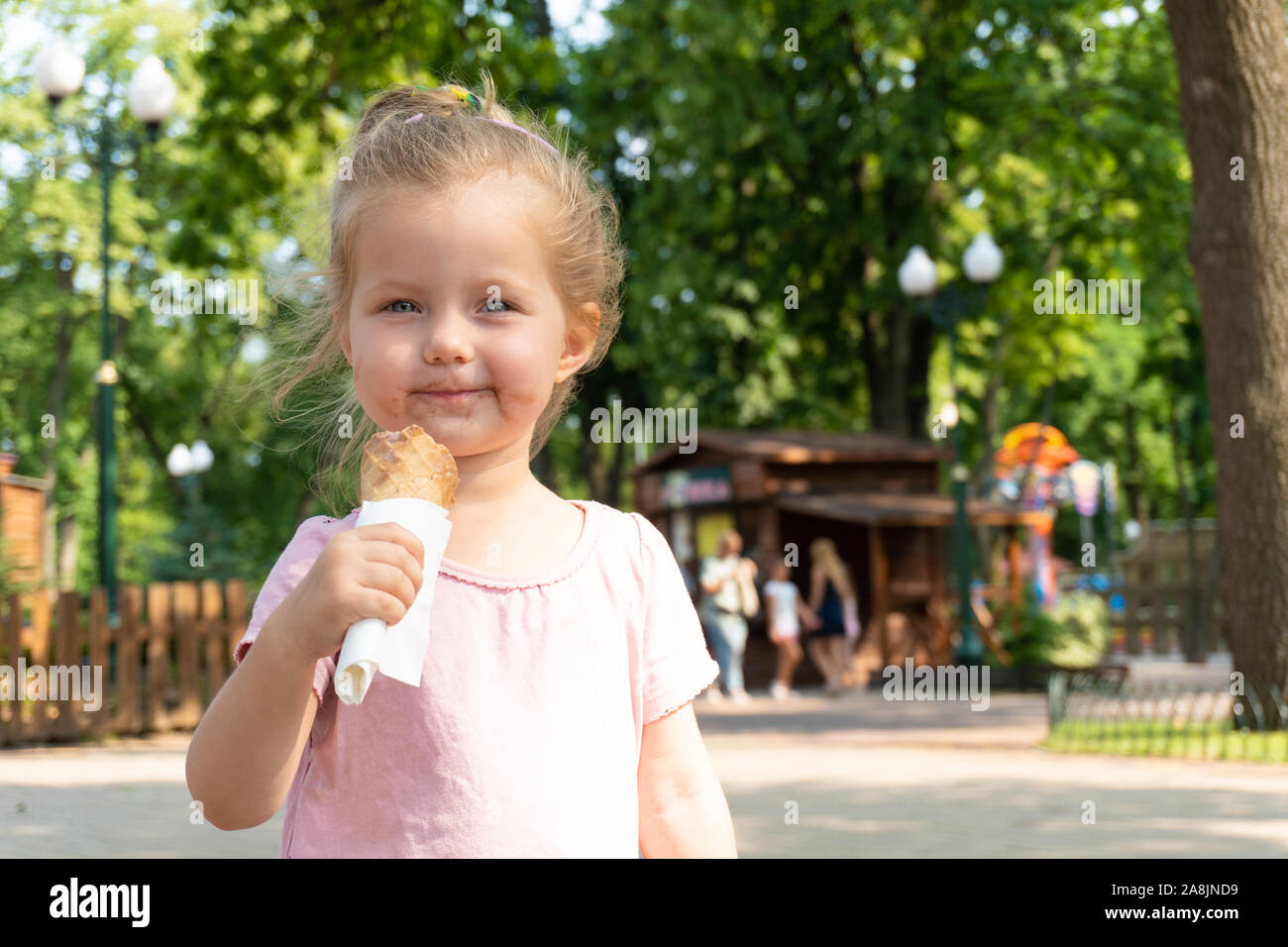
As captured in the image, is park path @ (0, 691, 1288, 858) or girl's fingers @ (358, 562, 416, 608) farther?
park path @ (0, 691, 1288, 858)

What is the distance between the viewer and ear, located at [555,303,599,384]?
2.11 meters

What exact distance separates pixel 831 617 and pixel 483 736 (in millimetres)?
17368

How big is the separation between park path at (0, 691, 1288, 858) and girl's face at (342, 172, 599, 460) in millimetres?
5306

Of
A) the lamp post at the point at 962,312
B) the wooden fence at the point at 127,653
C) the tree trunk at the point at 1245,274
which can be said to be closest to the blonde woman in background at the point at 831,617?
the lamp post at the point at 962,312

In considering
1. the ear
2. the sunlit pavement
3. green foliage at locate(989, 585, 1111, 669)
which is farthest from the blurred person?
the ear

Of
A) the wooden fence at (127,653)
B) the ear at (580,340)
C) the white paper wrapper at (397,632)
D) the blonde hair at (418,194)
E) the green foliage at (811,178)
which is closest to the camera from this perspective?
the white paper wrapper at (397,632)

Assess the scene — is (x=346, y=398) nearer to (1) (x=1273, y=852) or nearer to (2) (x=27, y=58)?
(1) (x=1273, y=852)

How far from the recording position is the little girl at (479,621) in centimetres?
176

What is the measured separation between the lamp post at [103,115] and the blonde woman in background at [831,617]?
8.36 meters

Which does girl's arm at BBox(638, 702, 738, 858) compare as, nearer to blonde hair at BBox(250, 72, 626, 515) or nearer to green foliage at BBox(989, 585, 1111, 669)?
blonde hair at BBox(250, 72, 626, 515)

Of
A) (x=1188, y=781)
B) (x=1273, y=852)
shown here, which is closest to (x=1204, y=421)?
(x=1188, y=781)

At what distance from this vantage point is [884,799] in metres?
9.03

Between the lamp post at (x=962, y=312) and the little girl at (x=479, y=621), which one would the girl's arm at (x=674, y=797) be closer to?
the little girl at (x=479, y=621)

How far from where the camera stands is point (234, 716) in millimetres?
1668
